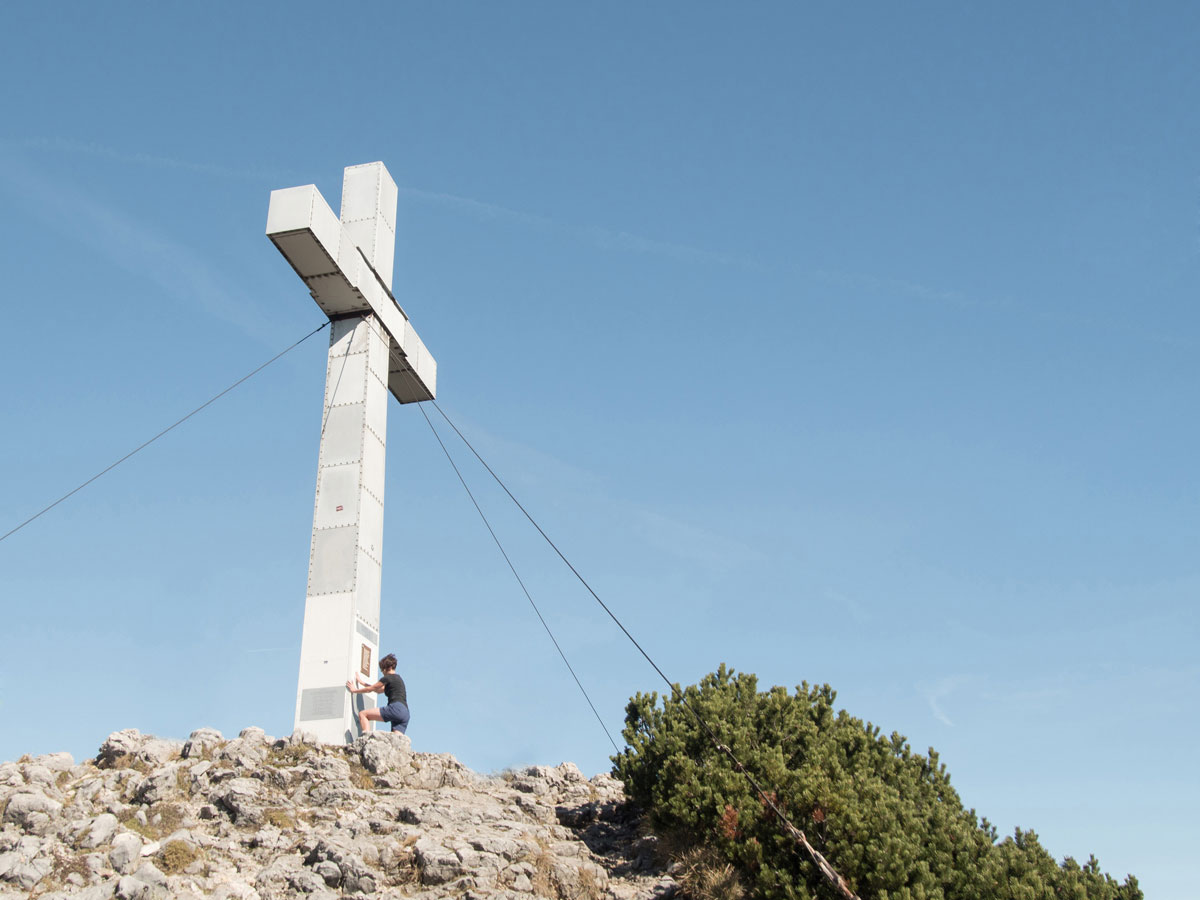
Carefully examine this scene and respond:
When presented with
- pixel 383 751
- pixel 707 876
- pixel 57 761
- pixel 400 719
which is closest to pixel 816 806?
pixel 707 876

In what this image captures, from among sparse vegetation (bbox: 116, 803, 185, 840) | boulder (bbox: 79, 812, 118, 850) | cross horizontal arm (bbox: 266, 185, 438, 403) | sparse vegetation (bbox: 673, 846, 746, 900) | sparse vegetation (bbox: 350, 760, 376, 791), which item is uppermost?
cross horizontal arm (bbox: 266, 185, 438, 403)

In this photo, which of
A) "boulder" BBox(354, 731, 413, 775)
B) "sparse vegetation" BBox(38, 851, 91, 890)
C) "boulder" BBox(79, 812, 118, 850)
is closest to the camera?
"sparse vegetation" BBox(38, 851, 91, 890)

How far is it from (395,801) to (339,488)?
19.9 feet

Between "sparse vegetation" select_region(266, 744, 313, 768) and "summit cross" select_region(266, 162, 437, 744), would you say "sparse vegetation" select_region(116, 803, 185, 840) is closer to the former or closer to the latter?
"sparse vegetation" select_region(266, 744, 313, 768)

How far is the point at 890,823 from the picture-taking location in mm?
11883

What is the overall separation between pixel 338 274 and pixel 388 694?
7.67 m

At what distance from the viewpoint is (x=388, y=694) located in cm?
1645

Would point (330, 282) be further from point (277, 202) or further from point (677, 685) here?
point (677, 685)

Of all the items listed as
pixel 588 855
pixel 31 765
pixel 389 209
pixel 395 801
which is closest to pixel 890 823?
pixel 588 855

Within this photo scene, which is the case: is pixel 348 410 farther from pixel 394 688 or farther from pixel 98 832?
pixel 98 832

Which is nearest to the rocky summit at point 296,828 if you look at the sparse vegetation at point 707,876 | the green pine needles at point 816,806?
the sparse vegetation at point 707,876

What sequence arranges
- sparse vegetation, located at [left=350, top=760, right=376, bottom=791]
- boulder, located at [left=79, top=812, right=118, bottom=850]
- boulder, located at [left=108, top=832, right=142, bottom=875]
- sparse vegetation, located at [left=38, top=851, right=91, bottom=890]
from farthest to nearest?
sparse vegetation, located at [left=350, top=760, right=376, bottom=791] < boulder, located at [left=79, top=812, right=118, bottom=850] < boulder, located at [left=108, top=832, right=142, bottom=875] < sparse vegetation, located at [left=38, top=851, right=91, bottom=890]

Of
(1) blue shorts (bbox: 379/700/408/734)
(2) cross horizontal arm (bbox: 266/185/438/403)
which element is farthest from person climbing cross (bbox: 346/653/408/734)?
(2) cross horizontal arm (bbox: 266/185/438/403)

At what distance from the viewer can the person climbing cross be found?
16.2 metres
